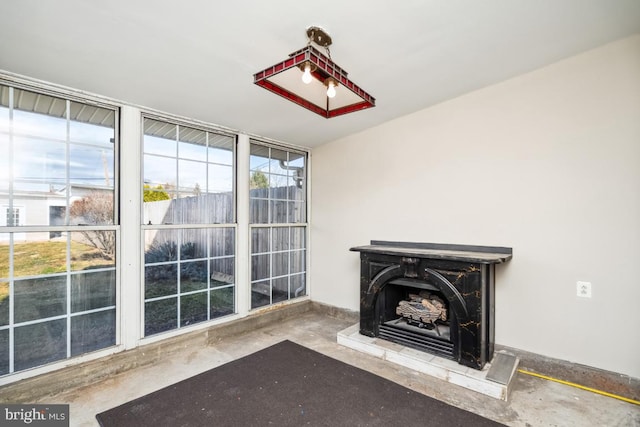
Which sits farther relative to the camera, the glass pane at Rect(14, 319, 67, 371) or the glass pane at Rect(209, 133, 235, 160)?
the glass pane at Rect(209, 133, 235, 160)

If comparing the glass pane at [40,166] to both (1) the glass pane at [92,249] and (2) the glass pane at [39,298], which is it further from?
(2) the glass pane at [39,298]

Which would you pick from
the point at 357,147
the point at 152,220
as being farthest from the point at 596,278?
the point at 152,220

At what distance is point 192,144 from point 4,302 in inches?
77.0

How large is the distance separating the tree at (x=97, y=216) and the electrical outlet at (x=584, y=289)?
3988mm

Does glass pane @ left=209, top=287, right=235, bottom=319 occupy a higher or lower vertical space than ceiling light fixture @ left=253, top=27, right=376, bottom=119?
lower

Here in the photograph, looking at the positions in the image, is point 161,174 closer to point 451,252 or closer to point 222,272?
point 222,272

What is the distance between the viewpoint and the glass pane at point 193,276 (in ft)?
10.2

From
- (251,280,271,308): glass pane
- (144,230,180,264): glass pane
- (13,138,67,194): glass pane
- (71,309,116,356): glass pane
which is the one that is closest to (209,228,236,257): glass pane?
(144,230,180,264): glass pane

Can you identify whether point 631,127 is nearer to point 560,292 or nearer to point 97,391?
point 560,292

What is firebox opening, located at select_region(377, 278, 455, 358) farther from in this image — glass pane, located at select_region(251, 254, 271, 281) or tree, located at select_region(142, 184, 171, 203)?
tree, located at select_region(142, 184, 171, 203)

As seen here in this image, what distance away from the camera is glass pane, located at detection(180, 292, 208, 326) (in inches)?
123

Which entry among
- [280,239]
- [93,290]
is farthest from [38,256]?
[280,239]

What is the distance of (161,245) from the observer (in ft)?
9.75

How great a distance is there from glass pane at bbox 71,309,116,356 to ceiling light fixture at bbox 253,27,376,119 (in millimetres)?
2396
